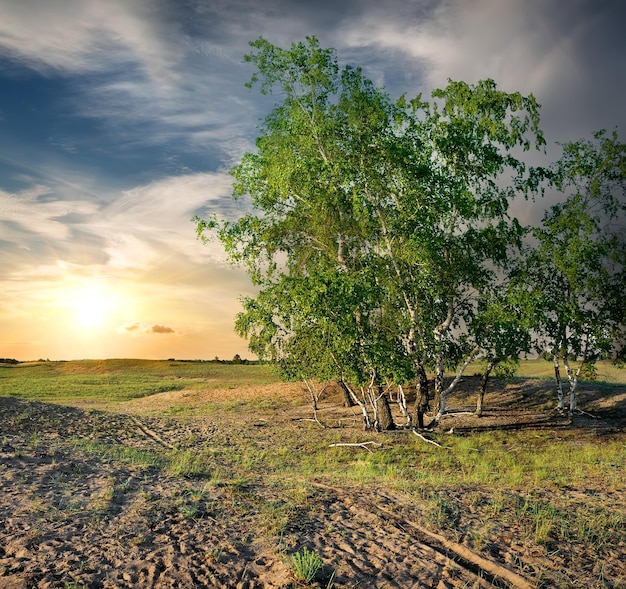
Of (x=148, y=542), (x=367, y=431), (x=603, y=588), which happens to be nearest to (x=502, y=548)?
(x=603, y=588)

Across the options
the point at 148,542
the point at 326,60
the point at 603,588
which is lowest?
the point at 603,588

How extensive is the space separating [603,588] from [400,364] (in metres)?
13.5

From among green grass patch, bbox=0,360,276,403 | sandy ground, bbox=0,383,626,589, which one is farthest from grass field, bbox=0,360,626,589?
green grass patch, bbox=0,360,276,403

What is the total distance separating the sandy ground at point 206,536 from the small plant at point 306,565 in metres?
0.11

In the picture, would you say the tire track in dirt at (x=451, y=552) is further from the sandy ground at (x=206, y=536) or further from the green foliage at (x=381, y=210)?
the green foliage at (x=381, y=210)

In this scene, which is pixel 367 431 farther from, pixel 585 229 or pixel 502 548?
pixel 502 548

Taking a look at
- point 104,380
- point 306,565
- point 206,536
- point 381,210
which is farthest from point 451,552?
point 104,380

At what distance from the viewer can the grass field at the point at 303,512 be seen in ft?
25.4

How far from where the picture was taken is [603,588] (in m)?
7.81

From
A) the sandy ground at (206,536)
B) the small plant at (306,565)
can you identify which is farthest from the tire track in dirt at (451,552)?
the small plant at (306,565)

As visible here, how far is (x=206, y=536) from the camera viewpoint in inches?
339

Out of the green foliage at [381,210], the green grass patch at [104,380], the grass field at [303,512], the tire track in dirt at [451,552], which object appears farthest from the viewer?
the green grass patch at [104,380]

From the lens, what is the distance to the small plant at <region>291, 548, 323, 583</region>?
7.33 meters

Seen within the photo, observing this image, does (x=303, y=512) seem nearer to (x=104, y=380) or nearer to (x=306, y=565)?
(x=306, y=565)
